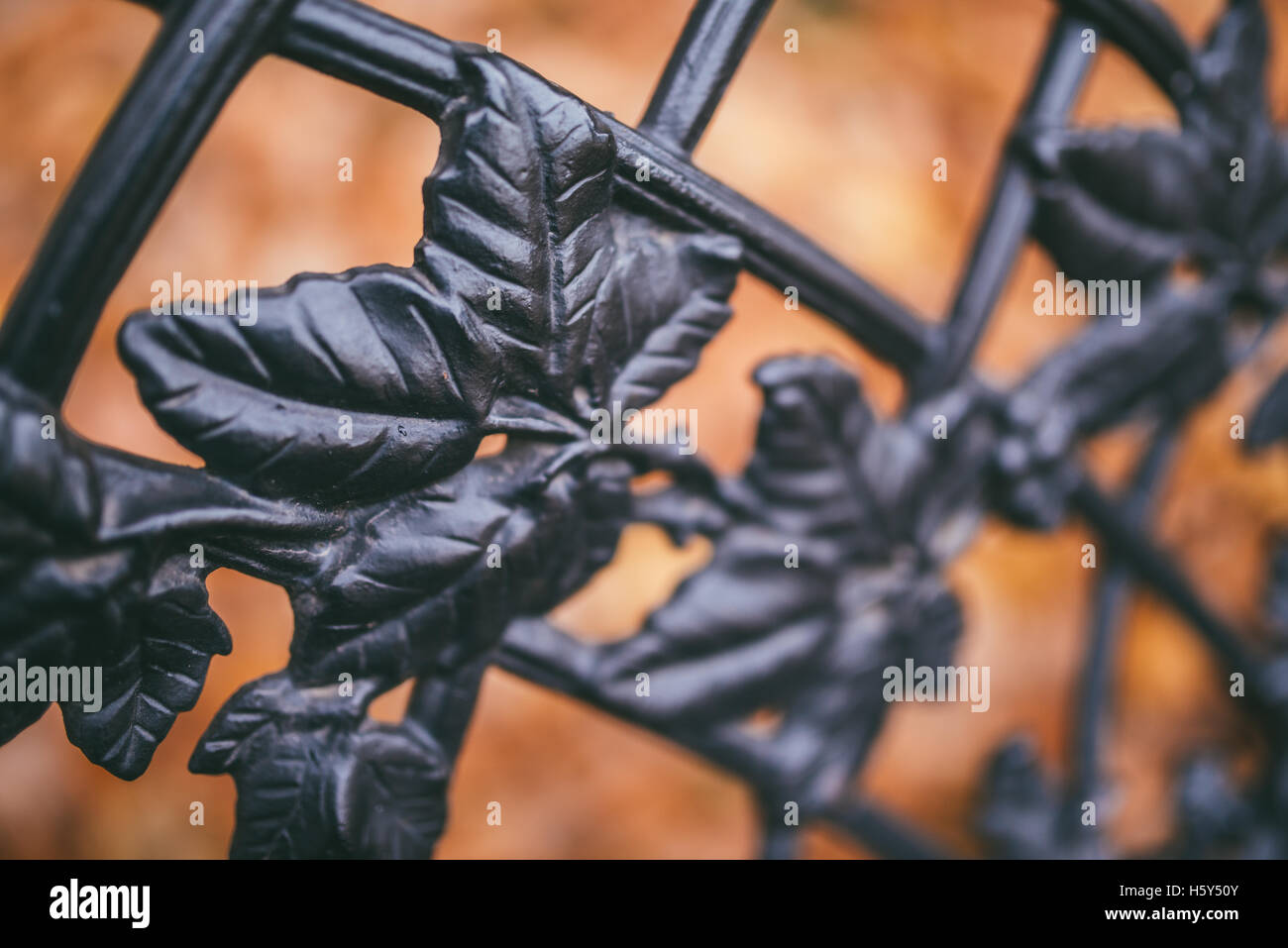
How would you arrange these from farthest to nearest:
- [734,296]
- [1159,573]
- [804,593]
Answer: [734,296] < [1159,573] < [804,593]

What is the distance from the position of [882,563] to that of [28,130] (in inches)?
23.5

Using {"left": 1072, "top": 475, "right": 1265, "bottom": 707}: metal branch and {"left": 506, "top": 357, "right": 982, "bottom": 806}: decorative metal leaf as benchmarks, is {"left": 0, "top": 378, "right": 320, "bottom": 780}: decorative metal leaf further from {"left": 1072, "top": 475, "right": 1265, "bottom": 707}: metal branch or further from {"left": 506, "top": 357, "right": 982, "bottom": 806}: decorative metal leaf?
{"left": 1072, "top": 475, "right": 1265, "bottom": 707}: metal branch

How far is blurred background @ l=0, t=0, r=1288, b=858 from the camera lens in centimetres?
64

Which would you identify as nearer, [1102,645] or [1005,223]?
[1005,223]

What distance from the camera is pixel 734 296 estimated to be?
664 millimetres

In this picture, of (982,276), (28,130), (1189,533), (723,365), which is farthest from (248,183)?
(1189,533)

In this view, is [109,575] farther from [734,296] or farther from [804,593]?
[734,296]

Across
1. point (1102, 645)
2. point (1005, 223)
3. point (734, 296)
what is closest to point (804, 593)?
point (1005, 223)

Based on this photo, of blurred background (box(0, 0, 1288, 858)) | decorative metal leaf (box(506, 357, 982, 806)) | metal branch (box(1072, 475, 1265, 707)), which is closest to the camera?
decorative metal leaf (box(506, 357, 982, 806))

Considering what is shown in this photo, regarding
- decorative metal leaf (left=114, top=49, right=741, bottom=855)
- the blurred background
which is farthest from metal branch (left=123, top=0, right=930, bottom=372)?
the blurred background

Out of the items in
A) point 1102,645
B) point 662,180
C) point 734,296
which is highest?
point 734,296

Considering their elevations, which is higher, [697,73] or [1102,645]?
[697,73]

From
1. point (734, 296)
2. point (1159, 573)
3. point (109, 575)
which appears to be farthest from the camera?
point (734, 296)

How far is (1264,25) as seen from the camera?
0.36 metres
